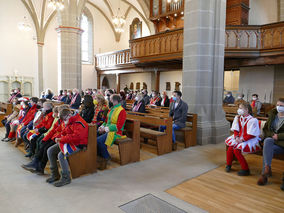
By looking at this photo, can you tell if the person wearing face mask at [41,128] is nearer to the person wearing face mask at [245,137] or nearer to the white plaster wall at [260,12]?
the person wearing face mask at [245,137]

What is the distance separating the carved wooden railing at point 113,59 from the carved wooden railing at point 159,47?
87.7 inches

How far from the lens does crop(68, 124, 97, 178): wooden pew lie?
386 centimetres

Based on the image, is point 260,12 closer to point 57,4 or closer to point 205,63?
point 205,63

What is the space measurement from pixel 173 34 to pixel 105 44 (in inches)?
447

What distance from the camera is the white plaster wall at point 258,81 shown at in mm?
12137

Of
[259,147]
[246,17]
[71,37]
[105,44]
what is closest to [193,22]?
[259,147]

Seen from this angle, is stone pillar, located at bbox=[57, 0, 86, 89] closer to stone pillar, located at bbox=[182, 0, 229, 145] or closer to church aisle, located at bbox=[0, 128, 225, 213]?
stone pillar, located at bbox=[182, 0, 229, 145]

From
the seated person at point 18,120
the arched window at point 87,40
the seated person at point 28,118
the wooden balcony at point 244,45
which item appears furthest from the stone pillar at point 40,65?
the seated person at point 28,118

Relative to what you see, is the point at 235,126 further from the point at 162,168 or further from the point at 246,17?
the point at 246,17

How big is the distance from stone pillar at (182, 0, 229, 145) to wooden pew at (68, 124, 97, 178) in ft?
10.6

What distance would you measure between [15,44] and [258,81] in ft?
54.8

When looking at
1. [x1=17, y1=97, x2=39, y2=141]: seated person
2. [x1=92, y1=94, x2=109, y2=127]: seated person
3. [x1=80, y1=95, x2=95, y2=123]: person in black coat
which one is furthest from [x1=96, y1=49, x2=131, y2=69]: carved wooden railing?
[x1=92, y1=94, x2=109, y2=127]: seated person

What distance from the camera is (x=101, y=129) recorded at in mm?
4414

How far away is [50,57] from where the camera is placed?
60.5 feet
